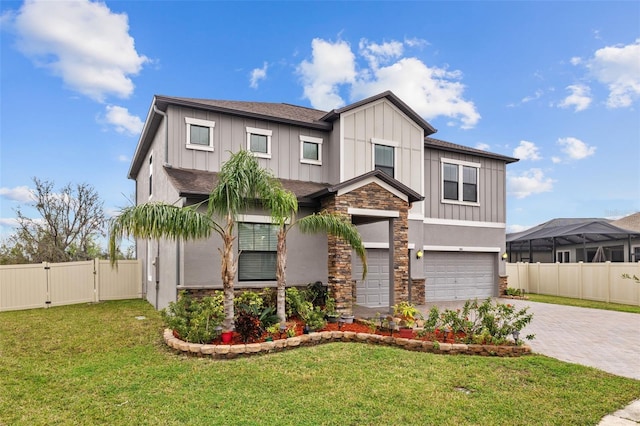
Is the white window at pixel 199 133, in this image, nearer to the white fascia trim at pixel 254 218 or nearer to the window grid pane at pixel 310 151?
the white fascia trim at pixel 254 218

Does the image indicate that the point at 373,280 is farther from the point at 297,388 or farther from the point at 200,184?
the point at 297,388

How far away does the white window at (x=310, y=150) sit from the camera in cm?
1358

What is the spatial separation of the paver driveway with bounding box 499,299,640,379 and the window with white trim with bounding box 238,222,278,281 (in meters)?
6.89

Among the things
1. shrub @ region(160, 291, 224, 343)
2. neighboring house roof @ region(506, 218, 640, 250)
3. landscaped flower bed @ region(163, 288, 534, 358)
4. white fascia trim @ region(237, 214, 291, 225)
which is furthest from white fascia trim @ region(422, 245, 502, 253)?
shrub @ region(160, 291, 224, 343)

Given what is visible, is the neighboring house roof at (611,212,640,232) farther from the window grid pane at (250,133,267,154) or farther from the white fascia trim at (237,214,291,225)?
the white fascia trim at (237,214,291,225)

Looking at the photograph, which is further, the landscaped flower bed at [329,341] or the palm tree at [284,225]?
the palm tree at [284,225]

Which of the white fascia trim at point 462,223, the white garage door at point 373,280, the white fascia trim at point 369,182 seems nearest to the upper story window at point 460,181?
the white fascia trim at point 462,223

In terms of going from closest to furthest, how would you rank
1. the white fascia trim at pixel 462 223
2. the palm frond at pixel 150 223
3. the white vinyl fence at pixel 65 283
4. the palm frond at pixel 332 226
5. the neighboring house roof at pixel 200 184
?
the palm frond at pixel 150 223, the palm frond at pixel 332 226, the neighboring house roof at pixel 200 184, the white vinyl fence at pixel 65 283, the white fascia trim at pixel 462 223

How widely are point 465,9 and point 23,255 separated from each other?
74.1ft

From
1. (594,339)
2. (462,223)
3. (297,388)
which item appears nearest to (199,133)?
(297,388)

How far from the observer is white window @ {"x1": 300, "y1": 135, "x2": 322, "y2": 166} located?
13.6m

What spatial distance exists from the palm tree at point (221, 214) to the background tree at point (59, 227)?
47.5 ft

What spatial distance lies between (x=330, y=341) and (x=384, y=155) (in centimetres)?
799

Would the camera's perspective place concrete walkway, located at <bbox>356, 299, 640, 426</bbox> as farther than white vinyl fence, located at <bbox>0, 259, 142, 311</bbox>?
No
